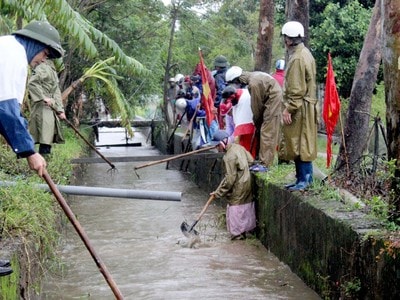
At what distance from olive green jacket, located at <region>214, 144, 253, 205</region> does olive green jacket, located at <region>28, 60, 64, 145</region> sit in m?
2.40

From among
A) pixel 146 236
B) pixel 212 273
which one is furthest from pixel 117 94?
pixel 212 273

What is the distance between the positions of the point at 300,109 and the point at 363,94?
2.89m

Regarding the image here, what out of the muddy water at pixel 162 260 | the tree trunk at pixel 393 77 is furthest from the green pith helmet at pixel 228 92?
the tree trunk at pixel 393 77

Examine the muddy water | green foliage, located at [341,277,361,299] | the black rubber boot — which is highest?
the black rubber boot

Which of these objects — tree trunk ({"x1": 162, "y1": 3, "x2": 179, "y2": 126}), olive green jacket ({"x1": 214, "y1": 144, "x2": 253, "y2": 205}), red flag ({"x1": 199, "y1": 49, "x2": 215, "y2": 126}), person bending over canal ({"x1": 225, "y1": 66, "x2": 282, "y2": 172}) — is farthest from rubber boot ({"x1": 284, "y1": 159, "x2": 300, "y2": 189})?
tree trunk ({"x1": 162, "y1": 3, "x2": 179, "y2": 126})

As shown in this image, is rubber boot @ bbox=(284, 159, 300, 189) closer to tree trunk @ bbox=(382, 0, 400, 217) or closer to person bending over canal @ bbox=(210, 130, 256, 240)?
person bending over canal @ bbox=(210, 130, 256, 240)

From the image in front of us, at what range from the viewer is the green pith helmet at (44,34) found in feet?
16.6

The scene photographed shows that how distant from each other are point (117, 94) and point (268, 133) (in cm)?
981

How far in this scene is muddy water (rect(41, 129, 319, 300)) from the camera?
26.6 feet

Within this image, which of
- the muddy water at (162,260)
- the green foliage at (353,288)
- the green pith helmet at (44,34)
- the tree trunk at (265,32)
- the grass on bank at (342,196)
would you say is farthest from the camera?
the tree trunk at (265,32)

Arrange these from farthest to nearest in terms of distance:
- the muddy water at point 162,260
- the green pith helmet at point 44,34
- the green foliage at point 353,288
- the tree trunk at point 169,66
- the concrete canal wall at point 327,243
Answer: the tree trunk at point 169,66 → the muddy water at point 162,260 → the green foliage at point 353,288 → the concrete canal wall at point 327,243 → the green pith helmet at point 44,34

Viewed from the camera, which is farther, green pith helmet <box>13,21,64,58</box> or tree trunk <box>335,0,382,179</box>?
tree trunk <box>335,0,382,179</box>

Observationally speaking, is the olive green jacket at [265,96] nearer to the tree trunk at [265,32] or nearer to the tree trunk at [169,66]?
the tree trunk at [265,32]

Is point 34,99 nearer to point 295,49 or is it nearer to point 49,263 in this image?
point 49,263
